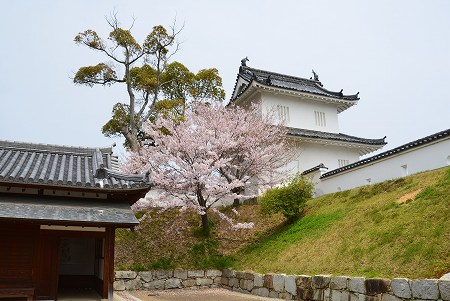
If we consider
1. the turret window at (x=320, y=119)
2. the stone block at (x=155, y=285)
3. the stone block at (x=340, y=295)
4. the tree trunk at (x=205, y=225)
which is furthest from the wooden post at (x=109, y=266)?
the turret window at (x=320, y=119)

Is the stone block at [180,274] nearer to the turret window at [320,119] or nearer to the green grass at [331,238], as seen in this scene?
the green grass at [331,238]

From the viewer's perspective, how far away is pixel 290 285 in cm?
1287

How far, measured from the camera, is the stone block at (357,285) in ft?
32.9

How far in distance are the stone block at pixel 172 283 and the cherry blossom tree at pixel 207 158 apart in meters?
3.22

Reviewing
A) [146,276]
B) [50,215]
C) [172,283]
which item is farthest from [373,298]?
[146,276]

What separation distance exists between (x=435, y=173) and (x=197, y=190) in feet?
33.5

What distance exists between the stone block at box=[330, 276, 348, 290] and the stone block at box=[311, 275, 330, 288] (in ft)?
0.66

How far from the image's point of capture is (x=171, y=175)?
1889cm

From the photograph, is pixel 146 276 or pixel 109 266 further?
pixel 146 276

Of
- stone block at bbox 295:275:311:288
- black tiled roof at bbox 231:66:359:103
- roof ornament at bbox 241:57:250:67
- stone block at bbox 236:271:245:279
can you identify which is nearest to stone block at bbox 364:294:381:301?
stone block at bbox 295:275:311:288

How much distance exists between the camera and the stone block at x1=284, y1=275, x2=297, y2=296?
498 inches

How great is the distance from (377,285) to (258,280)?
6016 mm

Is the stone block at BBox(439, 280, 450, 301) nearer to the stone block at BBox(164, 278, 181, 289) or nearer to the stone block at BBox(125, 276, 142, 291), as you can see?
the stone block at BBox(164, 278, 181, 289)

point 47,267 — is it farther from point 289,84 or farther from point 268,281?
point 289,84
